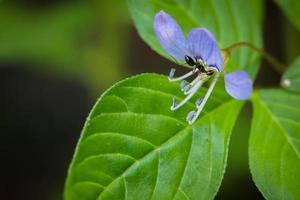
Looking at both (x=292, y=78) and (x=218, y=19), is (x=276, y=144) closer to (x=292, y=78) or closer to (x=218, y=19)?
(x=292, y=78)

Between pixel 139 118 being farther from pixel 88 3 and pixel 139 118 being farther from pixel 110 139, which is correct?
pixel 88 3

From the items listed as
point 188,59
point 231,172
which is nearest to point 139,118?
point 188,59

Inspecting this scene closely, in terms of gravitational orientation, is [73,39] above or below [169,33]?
below

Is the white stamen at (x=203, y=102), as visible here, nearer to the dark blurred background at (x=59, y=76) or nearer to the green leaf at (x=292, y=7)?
the green leaf at (x=292, y=7)

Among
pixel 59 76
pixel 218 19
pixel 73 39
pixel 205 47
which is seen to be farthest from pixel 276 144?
pixel 59 76

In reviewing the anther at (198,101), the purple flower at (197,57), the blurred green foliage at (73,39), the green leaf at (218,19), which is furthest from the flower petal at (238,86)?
the blurred green foliage at (73,39)

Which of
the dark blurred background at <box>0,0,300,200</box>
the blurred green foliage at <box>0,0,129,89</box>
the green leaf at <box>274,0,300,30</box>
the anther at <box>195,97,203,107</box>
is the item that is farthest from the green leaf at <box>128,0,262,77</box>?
the blurred green foliage at <box>0,0,129,89</box>
